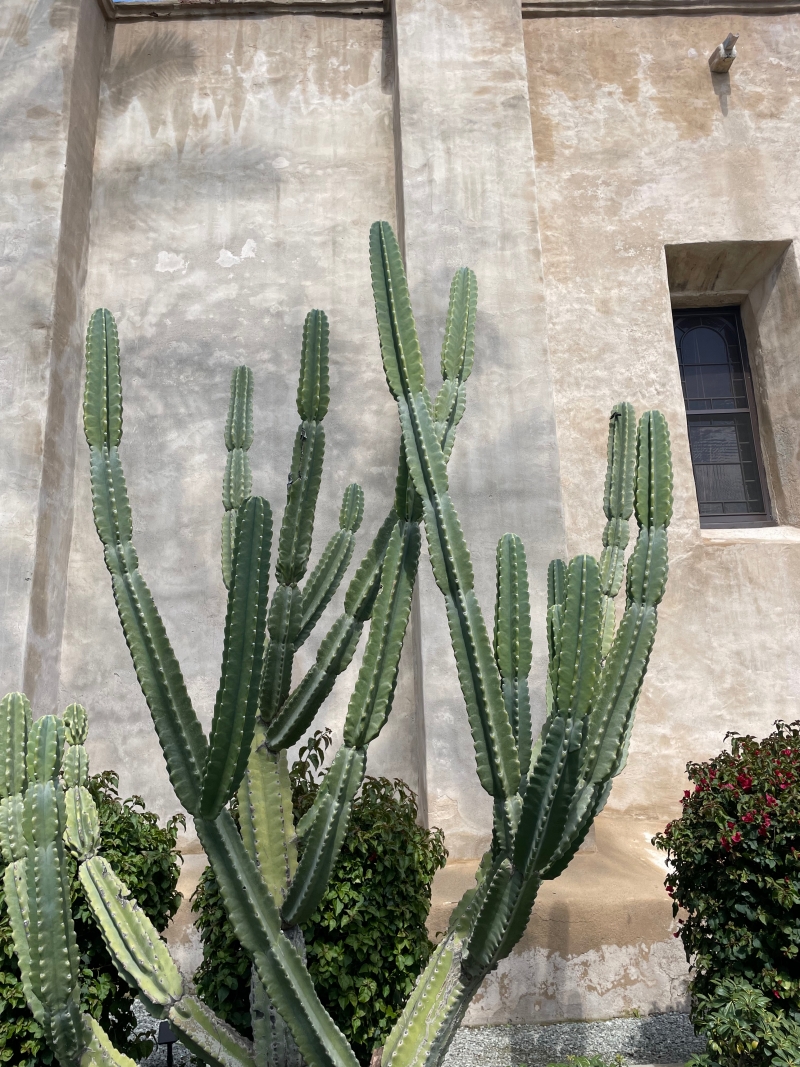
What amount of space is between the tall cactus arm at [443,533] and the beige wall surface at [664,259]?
3884 mm

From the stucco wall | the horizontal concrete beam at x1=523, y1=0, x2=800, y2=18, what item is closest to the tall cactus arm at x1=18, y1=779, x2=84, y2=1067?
the stucco wall

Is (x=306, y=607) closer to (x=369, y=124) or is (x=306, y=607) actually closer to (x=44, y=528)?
(x=44, y=528)

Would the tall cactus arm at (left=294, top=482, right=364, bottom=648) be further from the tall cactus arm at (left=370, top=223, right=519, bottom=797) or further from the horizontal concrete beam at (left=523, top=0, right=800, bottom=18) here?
the horizontal concrete beam at (left=523, top=0, right=800, bottom=18)

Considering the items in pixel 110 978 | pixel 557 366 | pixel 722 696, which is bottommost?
pixel 110 978

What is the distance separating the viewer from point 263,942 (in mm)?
2527

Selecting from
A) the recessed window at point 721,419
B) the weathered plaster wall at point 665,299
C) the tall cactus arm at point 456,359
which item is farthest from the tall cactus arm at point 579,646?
the recessed window at point 721,419

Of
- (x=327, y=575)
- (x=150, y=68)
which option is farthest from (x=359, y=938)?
(x=150, y=68)

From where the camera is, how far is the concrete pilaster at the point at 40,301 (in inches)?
241

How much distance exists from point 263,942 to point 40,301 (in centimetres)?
551

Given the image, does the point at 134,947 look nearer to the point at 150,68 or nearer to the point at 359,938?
the point at 359,938

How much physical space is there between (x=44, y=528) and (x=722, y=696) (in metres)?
4.80

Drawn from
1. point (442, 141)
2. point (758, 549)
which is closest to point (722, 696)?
point (758, 549)

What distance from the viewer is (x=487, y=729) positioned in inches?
105

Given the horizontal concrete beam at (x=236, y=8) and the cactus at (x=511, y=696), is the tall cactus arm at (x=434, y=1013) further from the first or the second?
the horizontal concrete beam at (x=236, y=8)
